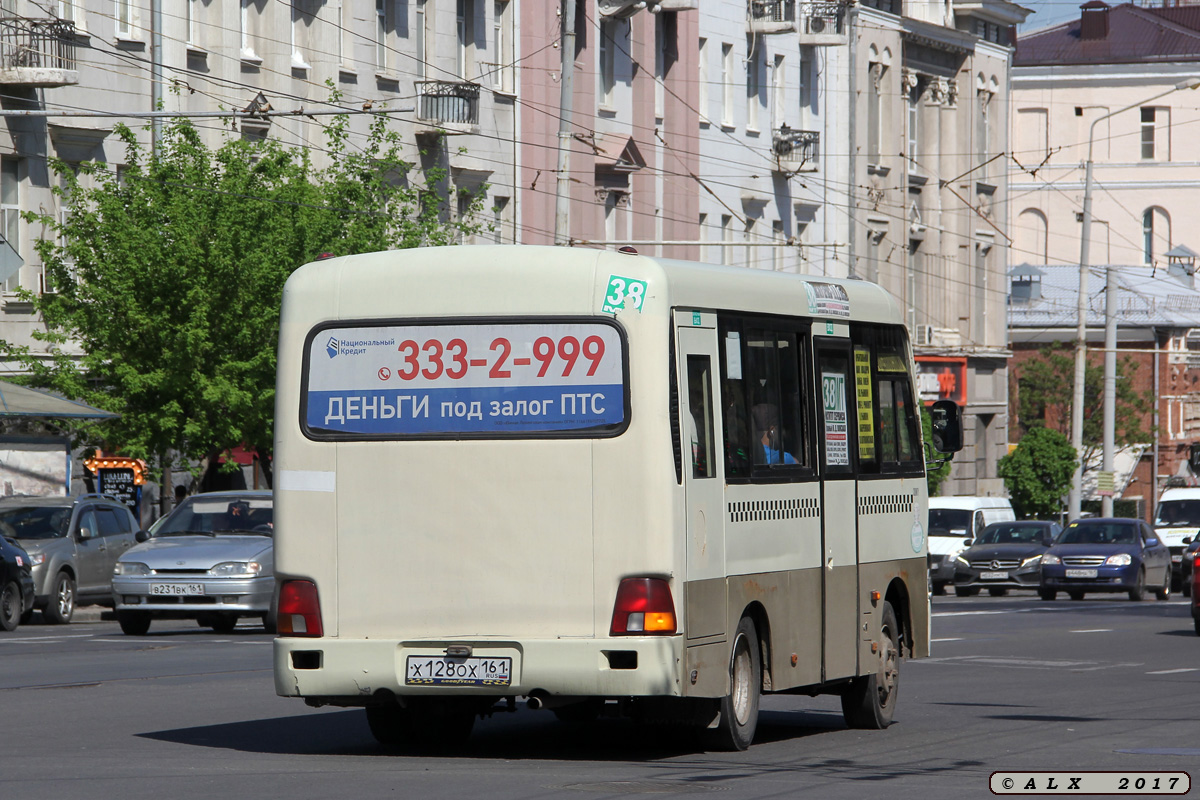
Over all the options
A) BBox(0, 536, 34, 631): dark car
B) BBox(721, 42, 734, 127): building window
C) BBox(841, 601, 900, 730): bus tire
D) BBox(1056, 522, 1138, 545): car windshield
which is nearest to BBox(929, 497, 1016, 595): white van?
BBox(1056, 522, 1138, 545): car windshield

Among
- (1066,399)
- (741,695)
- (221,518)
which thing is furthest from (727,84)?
(741,695)

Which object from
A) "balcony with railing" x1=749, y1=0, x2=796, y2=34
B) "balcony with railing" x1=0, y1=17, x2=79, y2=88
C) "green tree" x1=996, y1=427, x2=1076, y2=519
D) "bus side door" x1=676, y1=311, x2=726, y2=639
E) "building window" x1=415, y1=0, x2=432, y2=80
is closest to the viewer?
"bus side door" x1=676, y1=311, x2=726, y2=639

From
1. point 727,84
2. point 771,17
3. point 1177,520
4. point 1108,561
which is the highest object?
point 771,17

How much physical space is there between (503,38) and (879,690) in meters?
33.1

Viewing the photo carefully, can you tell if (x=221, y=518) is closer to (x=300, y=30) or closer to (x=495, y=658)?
(x=495, y=658)

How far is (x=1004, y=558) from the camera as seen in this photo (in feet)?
145

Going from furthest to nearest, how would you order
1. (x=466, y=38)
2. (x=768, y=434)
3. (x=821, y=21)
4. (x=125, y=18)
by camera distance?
(x=821, y=21), (x=466, y=38), (x=125, y=18), (x=768, y=434)

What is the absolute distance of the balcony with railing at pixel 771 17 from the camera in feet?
184

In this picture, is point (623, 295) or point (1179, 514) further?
point (1179, 514)

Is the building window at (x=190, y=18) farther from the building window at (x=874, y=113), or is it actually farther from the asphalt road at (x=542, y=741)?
the building window at (x=874, y=113)

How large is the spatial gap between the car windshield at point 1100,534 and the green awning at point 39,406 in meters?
17.9

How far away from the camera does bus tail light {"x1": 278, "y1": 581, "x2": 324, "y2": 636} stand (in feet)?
39.9

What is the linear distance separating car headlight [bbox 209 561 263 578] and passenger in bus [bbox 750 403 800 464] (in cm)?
1212

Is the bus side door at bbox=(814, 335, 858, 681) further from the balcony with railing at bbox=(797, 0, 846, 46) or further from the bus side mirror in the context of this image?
the balcony with railing at bbox=(797, 0, 846, 46)
